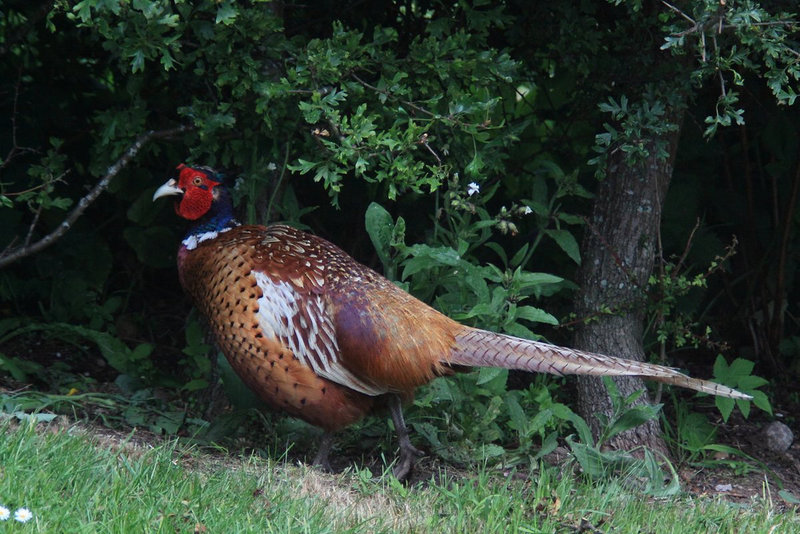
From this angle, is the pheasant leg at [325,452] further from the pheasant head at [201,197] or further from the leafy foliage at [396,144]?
the pheasant head at [201,197]

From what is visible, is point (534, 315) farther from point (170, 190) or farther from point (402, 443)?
point (170, 190)

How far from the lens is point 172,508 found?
103 inches

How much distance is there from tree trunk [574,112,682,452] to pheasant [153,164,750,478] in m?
0.84

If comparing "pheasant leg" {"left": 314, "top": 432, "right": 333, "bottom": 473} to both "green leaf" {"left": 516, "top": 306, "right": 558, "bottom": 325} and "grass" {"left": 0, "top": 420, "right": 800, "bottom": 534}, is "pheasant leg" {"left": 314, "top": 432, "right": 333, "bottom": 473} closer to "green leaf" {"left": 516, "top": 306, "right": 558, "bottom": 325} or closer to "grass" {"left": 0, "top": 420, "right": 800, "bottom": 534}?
"grass" {"left": 0, "top": 420, "right": 800, "bottom": 534}

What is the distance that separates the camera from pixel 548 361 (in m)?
3.38

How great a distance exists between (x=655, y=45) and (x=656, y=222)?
72 centimetres

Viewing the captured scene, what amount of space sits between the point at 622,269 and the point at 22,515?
2.59 m

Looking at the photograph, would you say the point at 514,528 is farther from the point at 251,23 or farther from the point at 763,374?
the point at 763,374

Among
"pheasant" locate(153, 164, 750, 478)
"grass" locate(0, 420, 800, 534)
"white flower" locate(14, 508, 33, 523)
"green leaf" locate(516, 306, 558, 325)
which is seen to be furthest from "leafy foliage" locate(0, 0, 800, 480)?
"white flower" locate(14, 508, 33, 523)

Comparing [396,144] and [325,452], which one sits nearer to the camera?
[396,144]

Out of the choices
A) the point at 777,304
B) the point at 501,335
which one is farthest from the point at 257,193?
the point at 777,304

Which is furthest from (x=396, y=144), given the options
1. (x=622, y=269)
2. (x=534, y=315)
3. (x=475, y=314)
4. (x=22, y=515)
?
(x=22, y=515)

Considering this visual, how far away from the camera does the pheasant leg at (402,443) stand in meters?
3.65

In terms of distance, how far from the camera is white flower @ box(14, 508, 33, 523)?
2.34m
